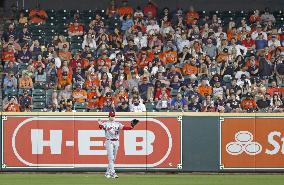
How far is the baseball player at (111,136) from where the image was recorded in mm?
24578

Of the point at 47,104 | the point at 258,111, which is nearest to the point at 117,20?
the point at 47,104

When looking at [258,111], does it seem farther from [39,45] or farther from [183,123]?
[39,45]

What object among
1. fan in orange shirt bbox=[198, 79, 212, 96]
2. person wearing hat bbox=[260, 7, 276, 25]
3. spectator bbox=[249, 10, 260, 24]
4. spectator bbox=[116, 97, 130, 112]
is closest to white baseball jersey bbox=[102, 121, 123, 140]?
spectator bbox=[116, 97, 130, 112]

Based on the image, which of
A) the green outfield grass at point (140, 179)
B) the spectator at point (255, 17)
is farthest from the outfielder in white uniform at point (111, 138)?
the spectator at point (255, 17)

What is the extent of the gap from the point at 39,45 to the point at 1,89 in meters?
2.59

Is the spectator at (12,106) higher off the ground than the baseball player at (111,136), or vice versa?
the spectator at (12,106)

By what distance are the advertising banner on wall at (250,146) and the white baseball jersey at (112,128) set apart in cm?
321

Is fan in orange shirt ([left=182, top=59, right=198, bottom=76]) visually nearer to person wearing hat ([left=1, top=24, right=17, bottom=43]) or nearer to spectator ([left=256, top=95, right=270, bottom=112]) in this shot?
spectator ([left=256, top=95, right=270, bottom=112])

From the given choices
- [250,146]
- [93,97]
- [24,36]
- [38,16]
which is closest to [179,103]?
[93,97]

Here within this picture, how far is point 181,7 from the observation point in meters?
36.4

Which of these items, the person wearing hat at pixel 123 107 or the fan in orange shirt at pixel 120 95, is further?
the fan in orange shirt at pixel 120 95

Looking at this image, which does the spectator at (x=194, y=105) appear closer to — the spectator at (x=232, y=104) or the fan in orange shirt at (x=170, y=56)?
the spectator at (x=232, y=104)

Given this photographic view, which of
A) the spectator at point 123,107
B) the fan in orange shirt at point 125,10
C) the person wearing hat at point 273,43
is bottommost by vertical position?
the spectator at point 123,107

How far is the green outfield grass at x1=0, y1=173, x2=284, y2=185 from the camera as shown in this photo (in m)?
22.9
